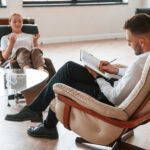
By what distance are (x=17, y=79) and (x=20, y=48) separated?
632 mm


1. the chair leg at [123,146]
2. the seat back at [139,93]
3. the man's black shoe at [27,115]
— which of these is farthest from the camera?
the man's black shoe at [27,115]

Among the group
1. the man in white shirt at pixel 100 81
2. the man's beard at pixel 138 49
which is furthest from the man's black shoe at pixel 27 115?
the man's beard at pixel 138 49

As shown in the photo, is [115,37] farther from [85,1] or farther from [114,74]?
[114,74]

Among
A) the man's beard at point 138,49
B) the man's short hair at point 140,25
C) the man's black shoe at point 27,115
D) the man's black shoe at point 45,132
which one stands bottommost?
the man's black shoe at point 45,132

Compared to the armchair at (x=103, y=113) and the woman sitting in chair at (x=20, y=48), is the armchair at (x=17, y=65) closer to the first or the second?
the woman sitting in chair at (x=20, y=48)

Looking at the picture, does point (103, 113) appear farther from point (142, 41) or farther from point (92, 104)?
point (142, 41)

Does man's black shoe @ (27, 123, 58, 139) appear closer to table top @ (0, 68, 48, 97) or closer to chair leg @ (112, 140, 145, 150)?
table top @ (0, 68, 48, 97)

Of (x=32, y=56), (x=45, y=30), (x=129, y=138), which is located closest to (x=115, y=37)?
(x=45, y=30)

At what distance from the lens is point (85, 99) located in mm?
1693

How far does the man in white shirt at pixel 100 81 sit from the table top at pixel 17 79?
208 mm

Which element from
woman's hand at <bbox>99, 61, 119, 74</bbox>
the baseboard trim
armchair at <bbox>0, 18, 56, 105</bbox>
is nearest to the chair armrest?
woman's hand at <bbox>99, 61, 119, 74</bbox>

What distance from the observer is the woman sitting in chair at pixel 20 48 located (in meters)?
3.06

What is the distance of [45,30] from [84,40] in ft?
3.30

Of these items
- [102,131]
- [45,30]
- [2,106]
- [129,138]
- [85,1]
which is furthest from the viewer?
[85,1]
